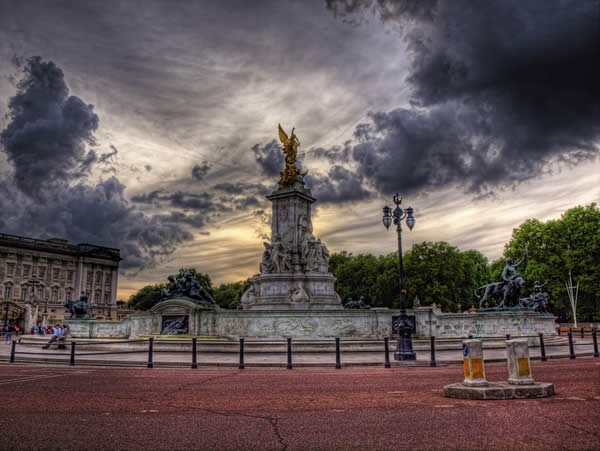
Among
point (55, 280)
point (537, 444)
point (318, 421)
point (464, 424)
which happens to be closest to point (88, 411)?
point (318, 421)

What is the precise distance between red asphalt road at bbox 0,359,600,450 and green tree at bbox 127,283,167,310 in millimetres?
122119

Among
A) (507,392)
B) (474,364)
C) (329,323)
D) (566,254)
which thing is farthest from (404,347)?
(566,254)

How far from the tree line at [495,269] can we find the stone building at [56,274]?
212ft

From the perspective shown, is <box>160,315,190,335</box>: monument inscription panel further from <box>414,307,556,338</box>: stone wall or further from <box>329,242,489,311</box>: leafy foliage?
<box>329,242,489,311</box>: leafy foliage

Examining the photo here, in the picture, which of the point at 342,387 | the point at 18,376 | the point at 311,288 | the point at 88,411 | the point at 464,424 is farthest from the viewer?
Result: the point at 311,288

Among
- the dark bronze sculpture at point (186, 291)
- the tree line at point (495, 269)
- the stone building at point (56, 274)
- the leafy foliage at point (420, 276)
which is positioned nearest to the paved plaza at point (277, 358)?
the dark bronze sculpture at point (186, 291)

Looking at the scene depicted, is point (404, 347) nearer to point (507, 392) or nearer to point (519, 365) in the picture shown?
point (519, 365)

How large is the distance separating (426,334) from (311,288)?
8.07 m

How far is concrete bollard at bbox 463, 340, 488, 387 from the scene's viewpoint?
29.9 ft

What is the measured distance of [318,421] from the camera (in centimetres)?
738

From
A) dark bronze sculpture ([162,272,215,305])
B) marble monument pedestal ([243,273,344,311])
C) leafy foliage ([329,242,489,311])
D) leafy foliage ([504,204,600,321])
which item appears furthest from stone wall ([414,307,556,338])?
leafy foliage ([329,242,489,311])

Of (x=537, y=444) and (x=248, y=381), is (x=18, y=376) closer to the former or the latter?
(x=248, y=381)

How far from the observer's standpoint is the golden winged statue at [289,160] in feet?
120

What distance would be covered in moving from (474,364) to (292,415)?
3.49m
